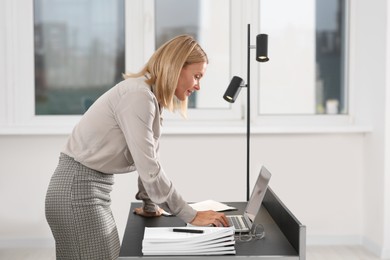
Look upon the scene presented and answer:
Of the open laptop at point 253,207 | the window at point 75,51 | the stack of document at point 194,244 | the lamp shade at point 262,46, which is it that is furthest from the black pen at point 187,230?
the window at point 75,51

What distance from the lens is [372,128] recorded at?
4504 mm

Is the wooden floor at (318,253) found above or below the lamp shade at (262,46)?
below

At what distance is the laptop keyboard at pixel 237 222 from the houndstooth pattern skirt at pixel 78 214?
0.46 meters

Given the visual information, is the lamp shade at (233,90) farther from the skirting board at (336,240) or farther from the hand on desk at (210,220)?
the skirting board at (336,240)

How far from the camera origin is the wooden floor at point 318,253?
4.30 metres

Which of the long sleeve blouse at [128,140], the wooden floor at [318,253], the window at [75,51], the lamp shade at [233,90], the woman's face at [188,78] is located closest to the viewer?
the long sleeve blouse at [128,140]

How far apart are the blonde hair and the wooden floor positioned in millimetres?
2346

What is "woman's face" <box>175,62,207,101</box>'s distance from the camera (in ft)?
7.63

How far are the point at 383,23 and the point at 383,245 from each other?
1.49m

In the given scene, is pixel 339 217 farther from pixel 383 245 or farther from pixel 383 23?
pixel 383 23

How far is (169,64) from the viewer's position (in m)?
2.27

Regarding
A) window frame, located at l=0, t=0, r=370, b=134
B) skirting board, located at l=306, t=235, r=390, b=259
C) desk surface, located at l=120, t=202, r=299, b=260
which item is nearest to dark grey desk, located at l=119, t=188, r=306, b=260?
desk surface, located at l=120, t=202, r=299, b=260

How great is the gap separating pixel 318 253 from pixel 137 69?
5.95ft

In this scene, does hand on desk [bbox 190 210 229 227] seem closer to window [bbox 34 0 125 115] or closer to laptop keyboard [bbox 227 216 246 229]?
laptop keyboard [bbox 227 216 246 229]
